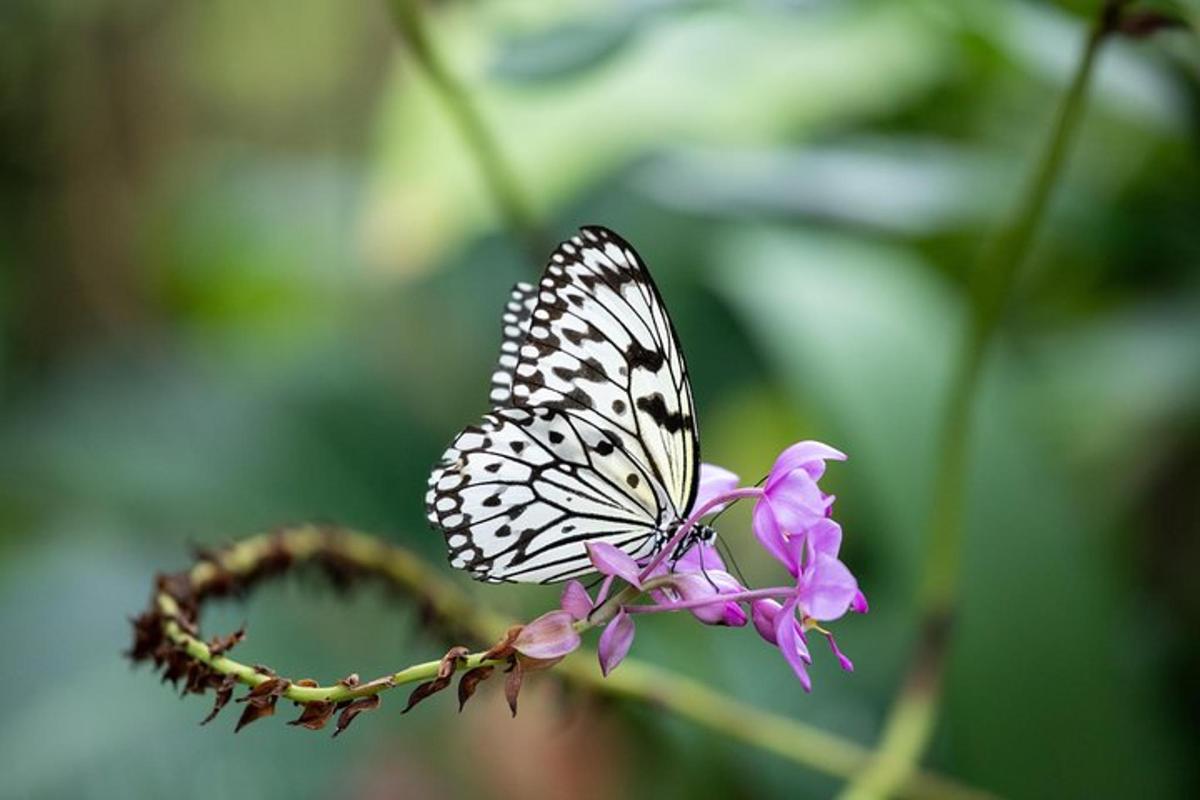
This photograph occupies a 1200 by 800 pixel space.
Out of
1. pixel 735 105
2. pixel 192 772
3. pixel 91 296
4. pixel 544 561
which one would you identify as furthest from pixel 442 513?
pixel 91 296

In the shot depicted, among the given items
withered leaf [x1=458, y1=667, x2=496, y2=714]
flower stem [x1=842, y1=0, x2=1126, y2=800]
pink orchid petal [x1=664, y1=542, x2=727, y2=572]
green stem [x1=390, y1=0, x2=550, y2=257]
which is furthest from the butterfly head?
green stem [x1=390, y1=0, x2=550, y2=257]

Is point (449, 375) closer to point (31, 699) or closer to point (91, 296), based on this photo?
point (31, 699)

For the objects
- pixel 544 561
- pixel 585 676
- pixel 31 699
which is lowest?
pixel 31 699

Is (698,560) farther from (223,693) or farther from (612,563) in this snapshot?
(223,693)

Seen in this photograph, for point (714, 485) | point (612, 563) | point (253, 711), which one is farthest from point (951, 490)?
point (253, 711)

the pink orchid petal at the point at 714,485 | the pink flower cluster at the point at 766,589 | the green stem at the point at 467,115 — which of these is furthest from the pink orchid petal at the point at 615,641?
the green stem at the point at 467,115

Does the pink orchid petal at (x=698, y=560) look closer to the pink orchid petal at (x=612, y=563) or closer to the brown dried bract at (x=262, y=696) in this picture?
the pink orchid petal at (x=612, y=563)

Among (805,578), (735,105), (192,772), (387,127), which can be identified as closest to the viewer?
(805,578)
